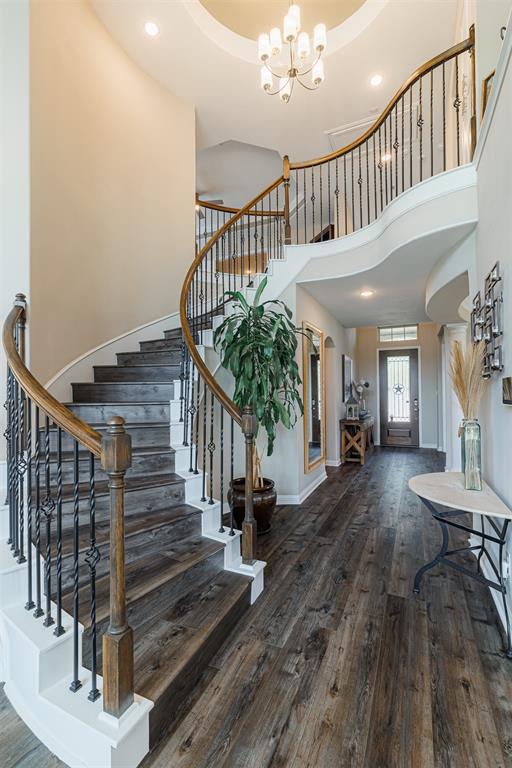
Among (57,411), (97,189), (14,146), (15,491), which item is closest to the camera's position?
(57,411)

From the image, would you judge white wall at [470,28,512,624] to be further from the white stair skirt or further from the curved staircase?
the white stair skirt

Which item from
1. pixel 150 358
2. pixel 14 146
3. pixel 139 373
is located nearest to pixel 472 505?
pixel 139 373

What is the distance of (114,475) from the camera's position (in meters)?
1.27

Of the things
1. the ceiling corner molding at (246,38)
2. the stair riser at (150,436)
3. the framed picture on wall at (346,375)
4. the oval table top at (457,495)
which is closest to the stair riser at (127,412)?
the stair riser at (150,436)

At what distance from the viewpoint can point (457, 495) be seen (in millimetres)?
2053

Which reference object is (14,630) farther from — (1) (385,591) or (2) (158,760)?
(1) (385,591)

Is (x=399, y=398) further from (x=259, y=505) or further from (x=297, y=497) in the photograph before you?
(x=259, y=505)

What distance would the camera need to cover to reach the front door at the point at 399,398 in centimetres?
832

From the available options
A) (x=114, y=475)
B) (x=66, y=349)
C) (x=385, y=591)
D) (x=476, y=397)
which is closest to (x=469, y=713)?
(x=385, y=591)

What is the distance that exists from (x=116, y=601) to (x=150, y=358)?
264cm

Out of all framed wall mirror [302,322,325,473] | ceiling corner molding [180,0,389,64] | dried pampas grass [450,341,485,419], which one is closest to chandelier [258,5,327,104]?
ceiling corner molding [180,0,389,64]

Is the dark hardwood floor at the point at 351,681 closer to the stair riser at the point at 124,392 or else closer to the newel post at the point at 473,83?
the stair riser at the point at 124,392

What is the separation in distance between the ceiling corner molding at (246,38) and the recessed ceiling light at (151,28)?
1.20 ft

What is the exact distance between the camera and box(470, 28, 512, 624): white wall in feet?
6.05
